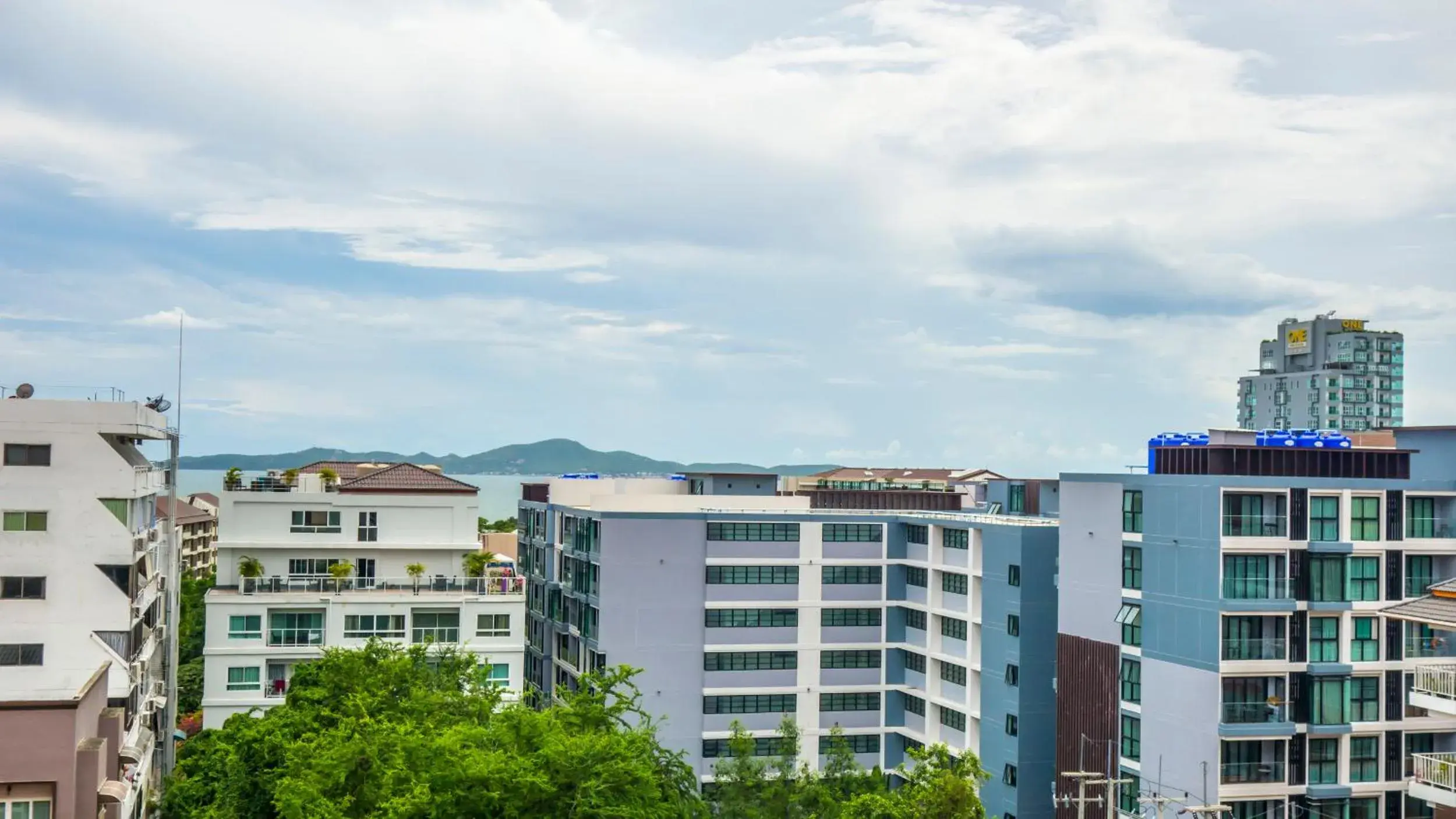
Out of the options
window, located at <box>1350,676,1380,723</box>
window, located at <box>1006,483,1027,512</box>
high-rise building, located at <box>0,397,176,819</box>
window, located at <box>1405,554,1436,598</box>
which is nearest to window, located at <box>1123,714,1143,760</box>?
window, located at <box>1350,676,1380,723</box>

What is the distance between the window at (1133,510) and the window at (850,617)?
69.1 feet

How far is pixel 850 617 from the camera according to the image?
71438mm

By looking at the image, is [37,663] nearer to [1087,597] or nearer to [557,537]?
[557,537]

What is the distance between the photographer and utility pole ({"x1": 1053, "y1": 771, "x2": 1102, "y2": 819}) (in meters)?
43.7

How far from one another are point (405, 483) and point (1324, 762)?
144 feet

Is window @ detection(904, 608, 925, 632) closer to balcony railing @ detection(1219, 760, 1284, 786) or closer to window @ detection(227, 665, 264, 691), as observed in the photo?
balcony railing @ detection(1219, 760, 1284, 786)

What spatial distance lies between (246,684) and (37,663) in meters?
11.6

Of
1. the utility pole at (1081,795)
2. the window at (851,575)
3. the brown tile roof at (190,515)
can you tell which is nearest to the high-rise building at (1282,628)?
the utility pole at (1081,795)

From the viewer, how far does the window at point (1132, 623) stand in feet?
173

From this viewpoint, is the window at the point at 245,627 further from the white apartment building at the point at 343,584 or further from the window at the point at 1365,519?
the window at the point at 1365,519

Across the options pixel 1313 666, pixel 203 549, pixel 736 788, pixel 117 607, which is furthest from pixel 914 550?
pixel 203 549

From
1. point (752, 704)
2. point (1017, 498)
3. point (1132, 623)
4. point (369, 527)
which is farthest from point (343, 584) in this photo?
point (1017, 498)

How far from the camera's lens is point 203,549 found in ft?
510

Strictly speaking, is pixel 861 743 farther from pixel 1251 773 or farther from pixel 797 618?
pixel 1251 773
